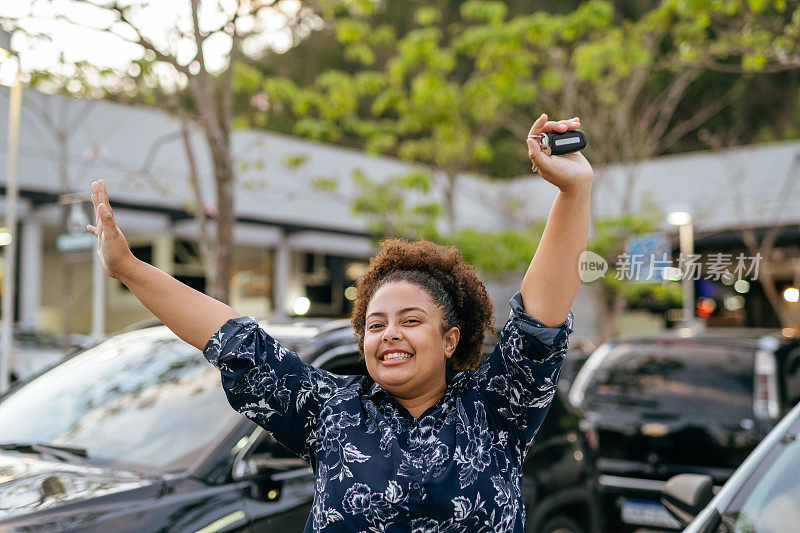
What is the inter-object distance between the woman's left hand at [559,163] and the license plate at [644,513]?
5049 millimetres

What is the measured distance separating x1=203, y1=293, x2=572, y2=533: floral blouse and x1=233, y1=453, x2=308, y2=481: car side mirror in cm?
113

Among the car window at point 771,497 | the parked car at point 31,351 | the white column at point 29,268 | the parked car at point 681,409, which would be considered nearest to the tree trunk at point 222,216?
the parked car at point 681,409

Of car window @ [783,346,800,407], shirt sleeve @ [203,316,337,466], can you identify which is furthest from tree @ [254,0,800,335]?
shirt sleeve @ [203,316,337,466]

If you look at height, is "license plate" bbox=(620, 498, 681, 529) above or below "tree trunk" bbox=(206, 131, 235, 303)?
below

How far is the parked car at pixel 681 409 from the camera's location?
20.9ft

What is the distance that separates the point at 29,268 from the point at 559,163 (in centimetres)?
1623

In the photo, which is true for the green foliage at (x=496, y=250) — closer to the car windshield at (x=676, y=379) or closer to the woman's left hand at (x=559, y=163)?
the car windshield at (x=676, y=379)

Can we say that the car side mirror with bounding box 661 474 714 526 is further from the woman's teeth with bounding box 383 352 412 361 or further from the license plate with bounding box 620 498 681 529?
the license plate with bounding box 620 498 681 529

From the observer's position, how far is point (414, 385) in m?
2.04

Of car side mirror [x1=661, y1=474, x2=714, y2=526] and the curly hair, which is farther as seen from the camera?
car side mirror [x1=661, y1=474, x2=714, y2=526]

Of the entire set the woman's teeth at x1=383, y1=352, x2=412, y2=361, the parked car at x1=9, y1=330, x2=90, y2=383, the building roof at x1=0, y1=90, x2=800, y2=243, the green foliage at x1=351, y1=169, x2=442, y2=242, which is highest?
the building roof at x1=0, y1=90, x2=800, y2=243

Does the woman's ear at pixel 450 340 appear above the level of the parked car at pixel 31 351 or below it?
above

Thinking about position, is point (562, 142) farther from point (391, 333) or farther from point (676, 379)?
point (676, 379)

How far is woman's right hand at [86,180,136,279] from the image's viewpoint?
1976mm
